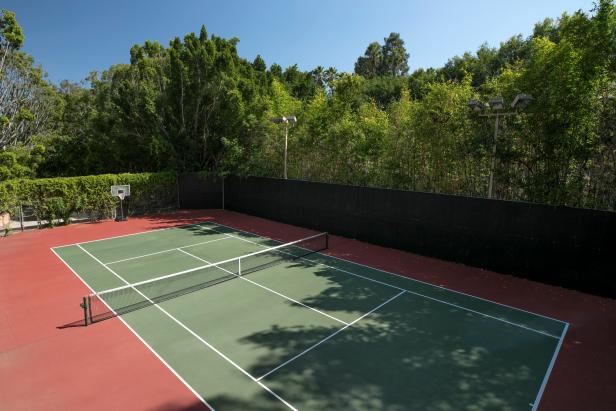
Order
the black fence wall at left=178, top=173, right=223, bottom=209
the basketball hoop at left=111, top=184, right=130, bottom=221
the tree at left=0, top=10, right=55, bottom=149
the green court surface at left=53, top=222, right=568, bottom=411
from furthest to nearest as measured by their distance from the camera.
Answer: the black fence wall at left=178, top=173, right=223, bottom=209
the tree at left=0, top=10, right=55, bottom=149
the basketball hoop at left=111, top=184, right=130, bottom=221
the green court surface at left=53, top=222, right=568, bottom=411

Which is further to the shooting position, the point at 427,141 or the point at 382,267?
the point at 427,141

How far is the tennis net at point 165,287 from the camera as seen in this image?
7.49 meters

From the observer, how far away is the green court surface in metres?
5.11

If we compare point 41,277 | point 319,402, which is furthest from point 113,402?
point 41,277

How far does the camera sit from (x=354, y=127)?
1442 cm

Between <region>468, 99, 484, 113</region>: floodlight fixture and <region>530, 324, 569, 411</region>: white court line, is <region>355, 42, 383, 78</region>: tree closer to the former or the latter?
<region>468, 99, 484, 113</region>: floodlight fixture

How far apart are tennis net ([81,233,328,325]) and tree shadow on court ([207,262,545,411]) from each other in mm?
3024

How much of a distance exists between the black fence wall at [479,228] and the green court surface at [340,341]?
2465 mm

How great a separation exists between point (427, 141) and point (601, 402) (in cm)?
882

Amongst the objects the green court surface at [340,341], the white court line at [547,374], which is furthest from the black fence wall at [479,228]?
the white court line at [547,374]

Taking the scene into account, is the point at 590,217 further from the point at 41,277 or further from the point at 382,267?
the point at 41,277

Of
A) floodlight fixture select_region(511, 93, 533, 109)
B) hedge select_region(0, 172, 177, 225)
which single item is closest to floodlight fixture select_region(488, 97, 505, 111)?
floodlight fixture select_region(511, 93, 533, 109)

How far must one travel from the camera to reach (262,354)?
19.8 feet

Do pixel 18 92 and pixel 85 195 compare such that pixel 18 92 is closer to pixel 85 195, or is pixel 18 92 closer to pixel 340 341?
pixel 85 195
